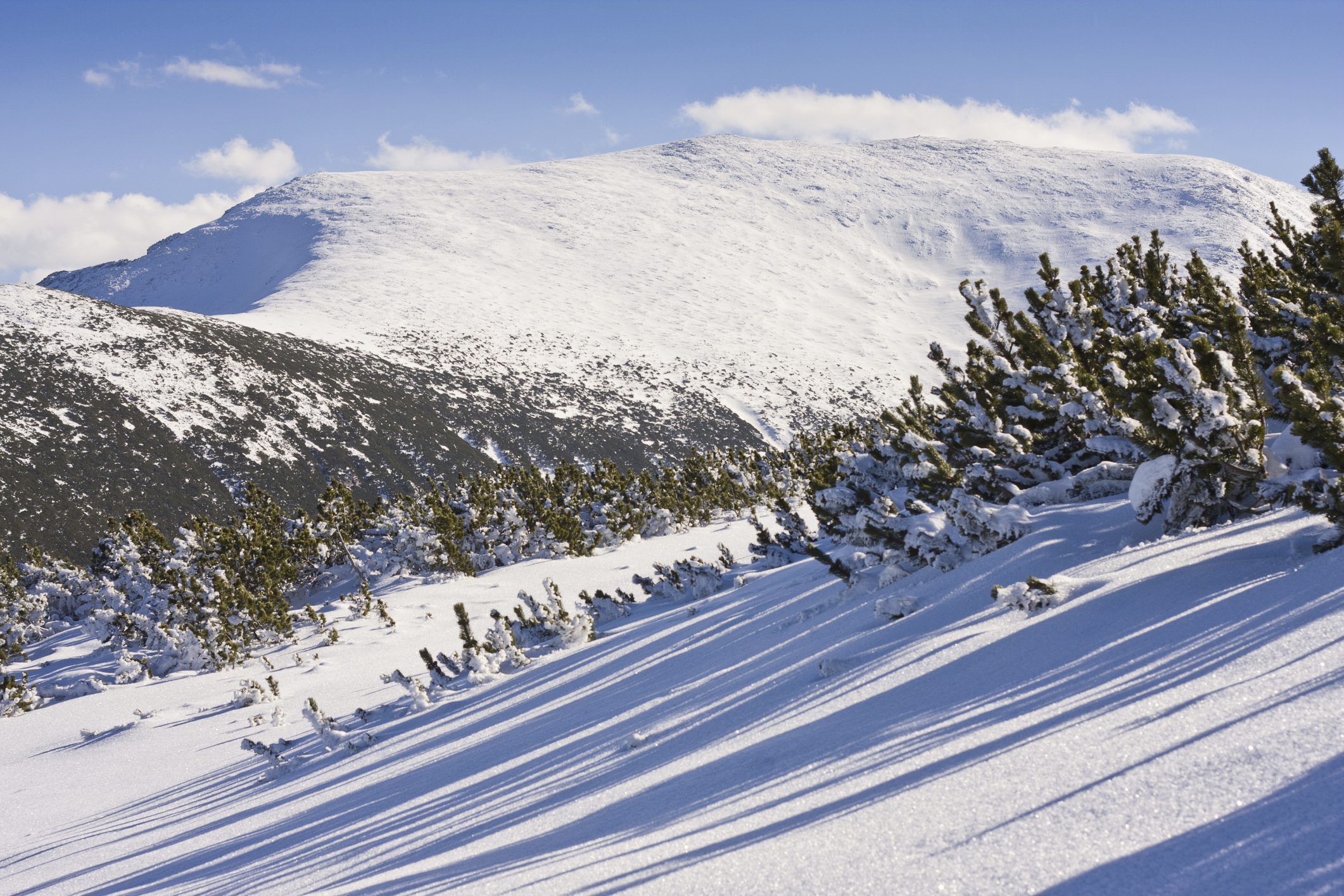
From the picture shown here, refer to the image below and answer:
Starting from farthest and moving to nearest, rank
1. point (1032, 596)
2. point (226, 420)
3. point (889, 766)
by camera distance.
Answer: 1. point (226, 420)
2. point (1032, 596)
3. point (889, 766)

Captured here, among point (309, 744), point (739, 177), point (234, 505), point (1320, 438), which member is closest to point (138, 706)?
point (309, 744)

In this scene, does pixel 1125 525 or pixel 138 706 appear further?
pixel 138 706

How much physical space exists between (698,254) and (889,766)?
377 ft

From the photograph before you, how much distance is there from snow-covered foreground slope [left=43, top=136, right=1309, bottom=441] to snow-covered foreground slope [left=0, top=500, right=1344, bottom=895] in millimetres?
59203

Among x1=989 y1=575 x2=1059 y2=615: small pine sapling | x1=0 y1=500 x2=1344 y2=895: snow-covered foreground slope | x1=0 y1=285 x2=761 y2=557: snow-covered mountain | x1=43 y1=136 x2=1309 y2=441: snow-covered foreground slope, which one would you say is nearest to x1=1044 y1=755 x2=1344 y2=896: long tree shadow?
x1=0 y1=500 x2=1344 y2=895: snow-covered foreground slope

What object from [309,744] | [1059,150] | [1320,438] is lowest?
[309,744]

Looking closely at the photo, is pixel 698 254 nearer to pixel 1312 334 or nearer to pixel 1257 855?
pixel 1312 334

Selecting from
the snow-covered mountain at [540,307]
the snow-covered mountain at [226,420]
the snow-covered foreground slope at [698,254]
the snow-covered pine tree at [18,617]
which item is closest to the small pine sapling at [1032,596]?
the snow-covered pine tree at [18,617]

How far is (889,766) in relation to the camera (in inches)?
111

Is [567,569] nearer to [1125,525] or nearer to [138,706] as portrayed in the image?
[138,706]

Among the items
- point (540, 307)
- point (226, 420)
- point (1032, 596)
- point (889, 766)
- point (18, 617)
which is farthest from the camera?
point (540, 307)

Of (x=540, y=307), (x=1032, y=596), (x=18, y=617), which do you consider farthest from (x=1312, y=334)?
(x=540, y=307)

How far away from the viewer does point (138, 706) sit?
41.5ft

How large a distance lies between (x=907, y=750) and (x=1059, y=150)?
7061 inches
